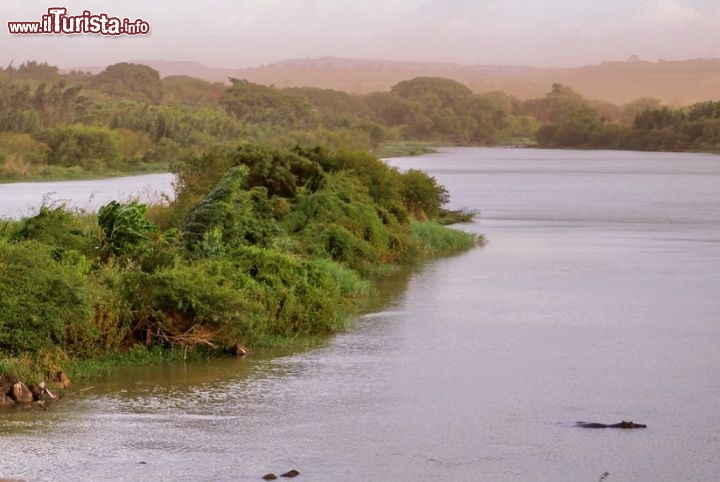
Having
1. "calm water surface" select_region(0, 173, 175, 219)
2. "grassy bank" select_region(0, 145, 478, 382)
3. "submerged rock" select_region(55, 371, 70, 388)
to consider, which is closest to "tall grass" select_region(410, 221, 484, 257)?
"grassy bank" select_region(0, 145, 478, 382)

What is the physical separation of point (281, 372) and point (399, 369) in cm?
143

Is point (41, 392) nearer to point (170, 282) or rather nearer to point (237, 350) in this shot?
point (170, 282)

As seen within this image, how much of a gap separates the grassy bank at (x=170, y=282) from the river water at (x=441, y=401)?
51cm

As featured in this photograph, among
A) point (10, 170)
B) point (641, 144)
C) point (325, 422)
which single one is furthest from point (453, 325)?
point (641, 144)

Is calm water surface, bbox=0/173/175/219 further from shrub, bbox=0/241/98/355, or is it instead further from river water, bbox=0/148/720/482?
shrub, bbox=0/241/98/355

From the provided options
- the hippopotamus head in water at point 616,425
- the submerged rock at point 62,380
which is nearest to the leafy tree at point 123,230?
the submerged rock at point 62,380

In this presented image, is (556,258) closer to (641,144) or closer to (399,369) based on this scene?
(399,369)

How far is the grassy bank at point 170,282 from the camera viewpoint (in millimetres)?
13328

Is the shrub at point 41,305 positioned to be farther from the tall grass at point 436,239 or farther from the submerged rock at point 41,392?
the tall grass at point 436,239

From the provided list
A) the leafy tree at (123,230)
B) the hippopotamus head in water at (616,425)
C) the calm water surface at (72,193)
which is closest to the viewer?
the hippopotamus head in water at (616,425)

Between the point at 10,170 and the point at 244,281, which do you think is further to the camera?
the point at 10,170

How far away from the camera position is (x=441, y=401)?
13.1 meters

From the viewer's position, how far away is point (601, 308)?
20172 mm

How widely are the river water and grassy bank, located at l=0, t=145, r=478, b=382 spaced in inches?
20.2
